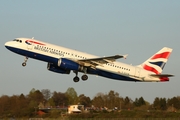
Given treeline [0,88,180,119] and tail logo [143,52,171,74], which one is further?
treeline [0,88,180,119]

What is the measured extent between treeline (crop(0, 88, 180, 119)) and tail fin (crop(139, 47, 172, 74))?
1712 cm

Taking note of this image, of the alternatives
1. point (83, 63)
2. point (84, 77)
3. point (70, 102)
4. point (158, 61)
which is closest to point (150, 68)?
point (158, 61)

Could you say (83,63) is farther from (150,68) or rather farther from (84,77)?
(150,68)

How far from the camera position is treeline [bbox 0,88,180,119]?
73.2 metres

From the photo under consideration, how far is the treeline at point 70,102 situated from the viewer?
240ft

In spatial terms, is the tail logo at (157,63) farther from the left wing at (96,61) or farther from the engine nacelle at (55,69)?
the engine nacelle at (55,69)

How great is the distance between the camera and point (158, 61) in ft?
213

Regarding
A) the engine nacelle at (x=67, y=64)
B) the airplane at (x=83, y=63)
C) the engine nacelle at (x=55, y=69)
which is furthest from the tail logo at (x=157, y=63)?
the engine nacelle at (x=55, y=69)

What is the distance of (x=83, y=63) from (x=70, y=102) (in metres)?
60.8

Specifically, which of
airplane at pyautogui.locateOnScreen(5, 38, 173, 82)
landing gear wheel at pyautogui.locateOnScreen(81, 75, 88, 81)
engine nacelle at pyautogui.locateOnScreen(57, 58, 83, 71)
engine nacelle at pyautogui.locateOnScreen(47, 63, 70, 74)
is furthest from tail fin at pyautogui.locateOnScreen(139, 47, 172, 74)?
engine nacelle at pyautogui.locateOnScreen(47, 63, 70, 74)

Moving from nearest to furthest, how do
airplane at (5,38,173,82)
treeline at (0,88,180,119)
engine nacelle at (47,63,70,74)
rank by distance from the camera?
airplane at (5,38,173,82)
engine nacelle at (47,63,70,74)
treeline at (0,88,180,119)

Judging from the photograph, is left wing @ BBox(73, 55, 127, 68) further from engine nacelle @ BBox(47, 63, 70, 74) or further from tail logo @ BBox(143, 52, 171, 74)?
tail logo @ BBox(143, 52, 171, 74)

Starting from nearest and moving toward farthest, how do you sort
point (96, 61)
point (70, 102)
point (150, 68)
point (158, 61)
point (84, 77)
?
point (96, 61) → point (84, 77) → point (150, 68) → point (158, 61) → point (70, 102)

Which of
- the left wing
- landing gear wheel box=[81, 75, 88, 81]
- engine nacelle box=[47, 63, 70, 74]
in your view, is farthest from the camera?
engine nacelle box=[47, 63, 70, 74]
